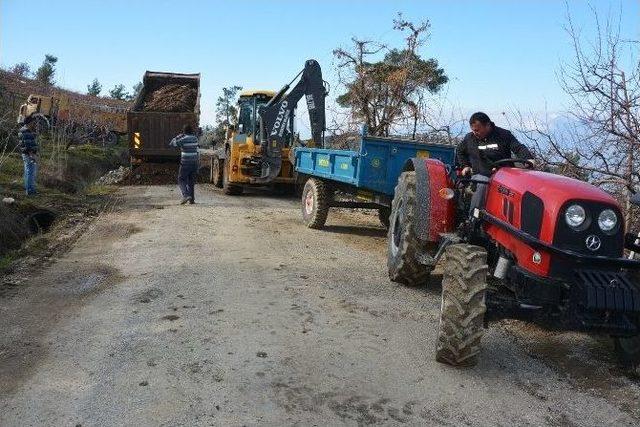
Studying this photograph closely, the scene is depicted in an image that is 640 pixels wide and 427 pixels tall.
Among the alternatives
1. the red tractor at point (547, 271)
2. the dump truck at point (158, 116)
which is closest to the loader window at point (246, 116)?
the dump truck at point (158, 116)

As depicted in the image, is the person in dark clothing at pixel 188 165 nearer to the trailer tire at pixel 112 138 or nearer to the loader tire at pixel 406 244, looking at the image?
the loader tire at pixel 406 244

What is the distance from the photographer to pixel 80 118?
26.9 meters

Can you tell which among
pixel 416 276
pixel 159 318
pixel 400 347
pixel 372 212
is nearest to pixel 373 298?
pixel 416 276

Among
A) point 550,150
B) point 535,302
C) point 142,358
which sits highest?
point 550,150

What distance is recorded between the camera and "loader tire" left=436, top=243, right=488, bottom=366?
4.12 metres

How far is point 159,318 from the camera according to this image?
16.8 feet

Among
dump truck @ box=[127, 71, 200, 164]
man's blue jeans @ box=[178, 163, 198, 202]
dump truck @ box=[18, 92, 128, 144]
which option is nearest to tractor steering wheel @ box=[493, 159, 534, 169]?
man's blue jeans @ box=[178, 163, 198, 202]

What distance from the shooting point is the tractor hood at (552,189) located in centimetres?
399

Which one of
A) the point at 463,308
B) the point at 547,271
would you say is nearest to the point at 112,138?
the point at 463,308

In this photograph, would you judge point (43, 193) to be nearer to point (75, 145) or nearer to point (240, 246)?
point (240, 246)

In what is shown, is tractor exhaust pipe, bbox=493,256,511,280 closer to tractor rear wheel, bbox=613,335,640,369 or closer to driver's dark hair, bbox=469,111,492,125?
tractor rear wheel, bbox=613,335,640,369

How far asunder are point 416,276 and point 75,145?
20.9m

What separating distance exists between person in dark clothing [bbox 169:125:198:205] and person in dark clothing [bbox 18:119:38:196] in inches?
110

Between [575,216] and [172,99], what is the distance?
15952mm
